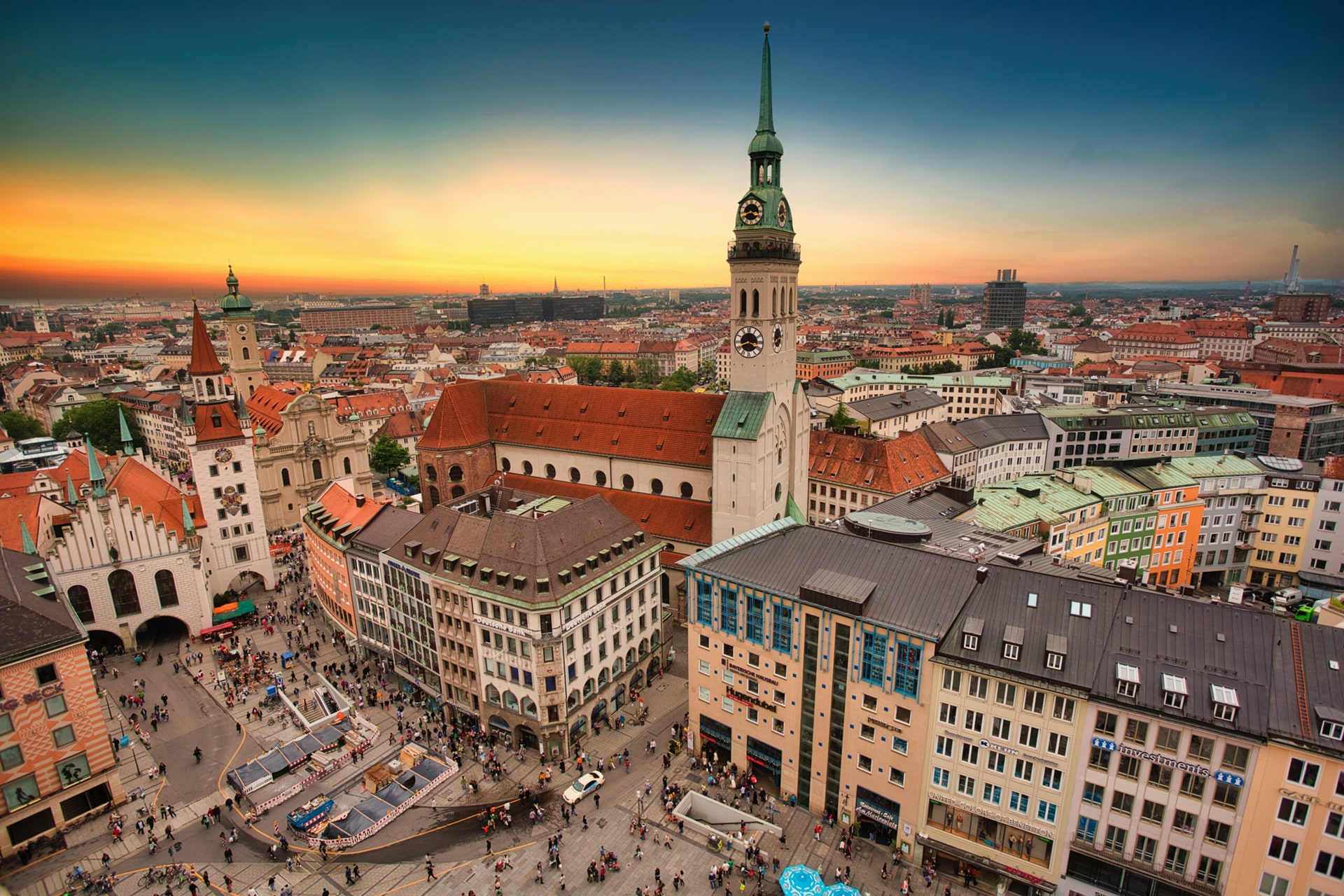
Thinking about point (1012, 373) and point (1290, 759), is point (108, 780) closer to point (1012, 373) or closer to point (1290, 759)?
point (1290, 759)

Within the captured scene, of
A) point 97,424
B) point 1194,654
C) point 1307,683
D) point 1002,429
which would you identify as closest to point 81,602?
point 1194,654

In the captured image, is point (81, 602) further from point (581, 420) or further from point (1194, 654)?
point (1194, 654)

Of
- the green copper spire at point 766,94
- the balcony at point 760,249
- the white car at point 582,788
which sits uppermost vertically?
the green copper spire at point 766,94

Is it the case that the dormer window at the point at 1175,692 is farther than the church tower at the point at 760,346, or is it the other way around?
the church tower at the point at 760,346

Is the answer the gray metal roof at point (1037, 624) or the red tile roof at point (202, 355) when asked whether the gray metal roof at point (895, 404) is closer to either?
the gray metal roof at point (1037, 624)

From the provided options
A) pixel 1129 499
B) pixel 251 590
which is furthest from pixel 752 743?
pixel 251 590

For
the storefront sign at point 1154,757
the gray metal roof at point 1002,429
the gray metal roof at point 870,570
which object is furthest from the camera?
the gray metal roof at point 1002,429

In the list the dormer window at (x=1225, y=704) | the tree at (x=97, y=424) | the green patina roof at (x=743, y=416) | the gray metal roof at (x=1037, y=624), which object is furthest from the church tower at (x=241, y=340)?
the dormer window at (x=1225, y=704)
